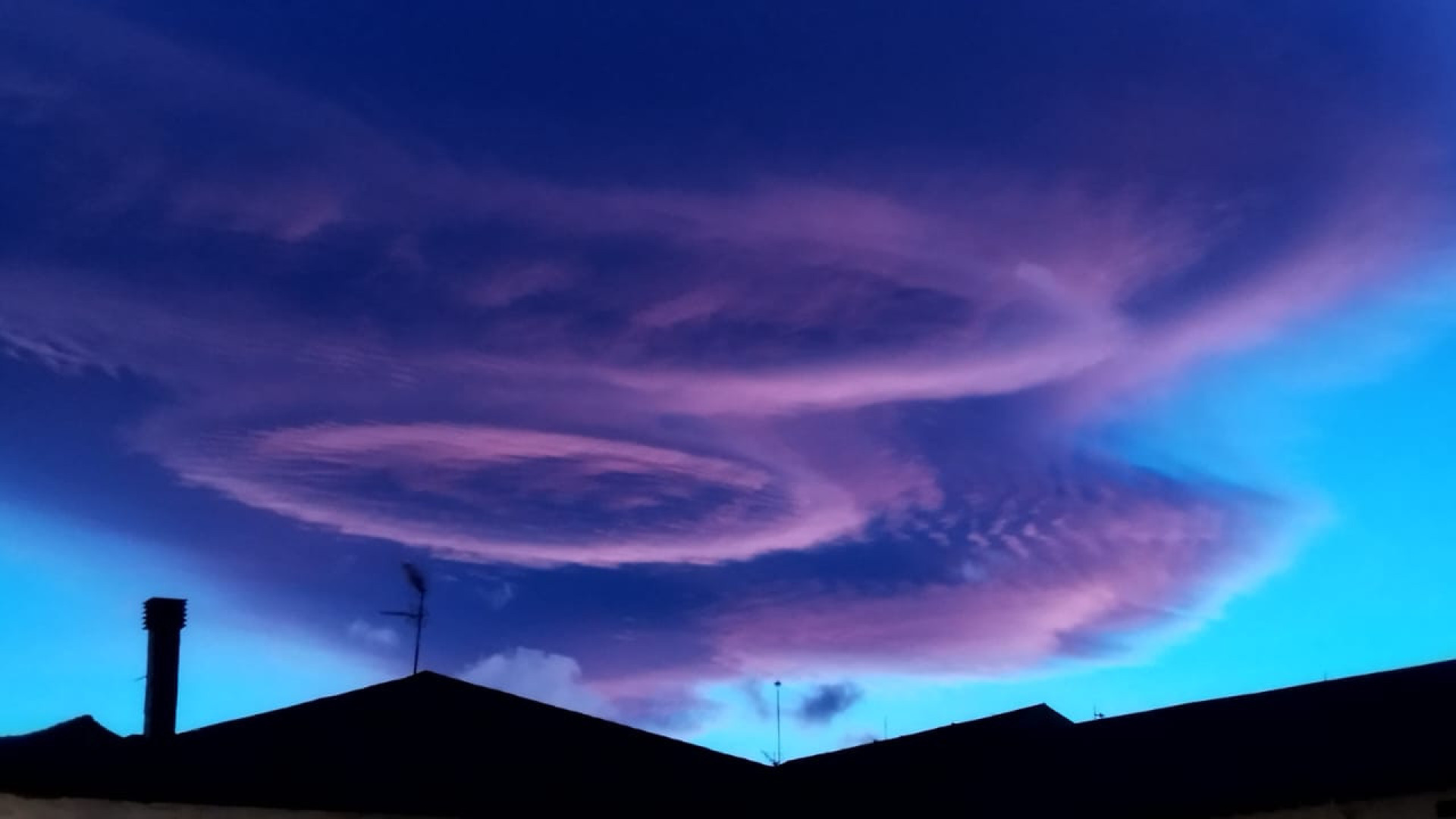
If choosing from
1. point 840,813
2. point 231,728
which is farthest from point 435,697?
point 840,813

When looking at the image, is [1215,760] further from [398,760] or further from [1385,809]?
[398,760]

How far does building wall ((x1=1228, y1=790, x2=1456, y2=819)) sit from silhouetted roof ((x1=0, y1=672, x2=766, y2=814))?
7.52 m

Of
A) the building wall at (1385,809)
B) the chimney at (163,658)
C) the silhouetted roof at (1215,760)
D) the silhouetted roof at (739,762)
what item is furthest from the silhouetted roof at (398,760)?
the building wall at (1385,809)

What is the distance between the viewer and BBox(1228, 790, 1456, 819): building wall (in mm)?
12005

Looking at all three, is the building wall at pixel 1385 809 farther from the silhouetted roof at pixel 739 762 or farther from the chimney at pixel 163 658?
the chimney at pixel 163 658

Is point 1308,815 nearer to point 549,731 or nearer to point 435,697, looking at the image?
point 549,731

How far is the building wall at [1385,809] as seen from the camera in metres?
12.0

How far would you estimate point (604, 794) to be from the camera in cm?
1570

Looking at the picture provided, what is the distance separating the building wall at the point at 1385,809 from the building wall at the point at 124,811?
31.8ft

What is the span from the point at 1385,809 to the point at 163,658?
17854 millimetres

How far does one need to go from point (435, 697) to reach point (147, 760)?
459 centimetres

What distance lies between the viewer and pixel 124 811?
500 inches

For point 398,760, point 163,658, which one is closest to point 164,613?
point 163,658

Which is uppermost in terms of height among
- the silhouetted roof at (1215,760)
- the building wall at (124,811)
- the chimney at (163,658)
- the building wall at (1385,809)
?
the chimney at (163,658)
